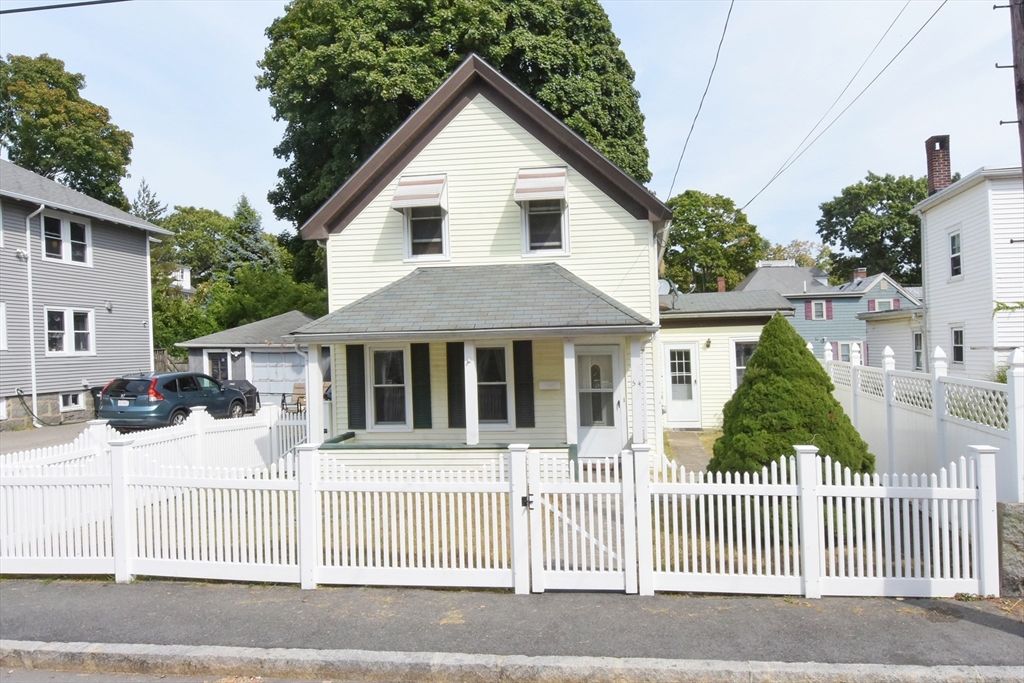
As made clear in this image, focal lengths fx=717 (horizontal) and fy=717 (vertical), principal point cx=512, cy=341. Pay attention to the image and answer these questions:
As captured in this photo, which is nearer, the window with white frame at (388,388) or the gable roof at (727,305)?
the window with white frame at (388,388)

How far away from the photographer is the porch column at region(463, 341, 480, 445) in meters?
12.2

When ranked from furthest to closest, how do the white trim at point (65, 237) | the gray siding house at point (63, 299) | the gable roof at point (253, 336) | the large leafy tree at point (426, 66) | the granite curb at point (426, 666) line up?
the gable roof at point (253, 336)
the large leafy tree at point (426, 66)
the white trim at point (65, 237)
the gray siding house at point (63, 299)
the granite curb at point (426, 666)

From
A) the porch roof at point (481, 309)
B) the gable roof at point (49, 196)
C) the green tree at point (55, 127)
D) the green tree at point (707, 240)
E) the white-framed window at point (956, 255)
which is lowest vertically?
the porch roof at point (481, 309)

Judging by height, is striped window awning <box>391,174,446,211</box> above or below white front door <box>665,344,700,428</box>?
above

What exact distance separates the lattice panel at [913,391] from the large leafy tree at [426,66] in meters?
15.6

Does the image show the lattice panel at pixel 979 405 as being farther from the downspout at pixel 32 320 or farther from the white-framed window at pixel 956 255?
the downspout at pixel 32 320

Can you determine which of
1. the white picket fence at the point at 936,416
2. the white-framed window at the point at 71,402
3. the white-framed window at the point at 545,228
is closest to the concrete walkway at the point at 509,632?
the white picket fence at the point at 936,416

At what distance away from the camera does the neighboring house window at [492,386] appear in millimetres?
13383

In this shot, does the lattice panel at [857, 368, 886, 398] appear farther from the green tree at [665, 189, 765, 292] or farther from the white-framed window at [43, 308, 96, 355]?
the green tree at [665, 189, 765, 292]

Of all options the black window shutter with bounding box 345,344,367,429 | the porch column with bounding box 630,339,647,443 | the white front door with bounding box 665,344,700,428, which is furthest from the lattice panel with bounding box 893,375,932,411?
the white front door with bounding box 665,344,700,428

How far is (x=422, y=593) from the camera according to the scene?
258 inches

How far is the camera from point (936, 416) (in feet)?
27.3

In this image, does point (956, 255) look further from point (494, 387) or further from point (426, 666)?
point (426, 666)

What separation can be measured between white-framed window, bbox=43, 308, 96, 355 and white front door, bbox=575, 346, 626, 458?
17.6m
